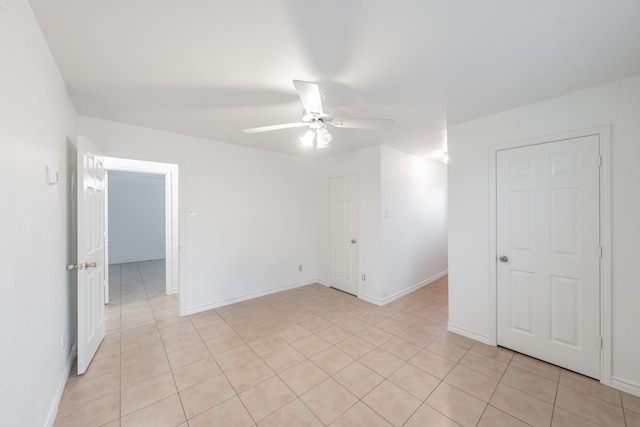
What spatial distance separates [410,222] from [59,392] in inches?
172

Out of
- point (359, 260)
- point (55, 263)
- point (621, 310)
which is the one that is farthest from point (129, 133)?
point (621, 310)

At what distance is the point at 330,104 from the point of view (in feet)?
7.36

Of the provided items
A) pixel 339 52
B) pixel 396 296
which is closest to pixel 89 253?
pixel 339 52

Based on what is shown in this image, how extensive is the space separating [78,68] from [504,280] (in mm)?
4102

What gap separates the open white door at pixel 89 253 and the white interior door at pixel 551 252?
3915mm

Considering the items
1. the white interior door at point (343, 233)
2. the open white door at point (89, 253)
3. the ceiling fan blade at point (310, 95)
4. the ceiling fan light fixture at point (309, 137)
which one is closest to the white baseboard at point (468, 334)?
the white interior door at point (343, 233)

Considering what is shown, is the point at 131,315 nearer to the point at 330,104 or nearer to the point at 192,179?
the point at 192,179

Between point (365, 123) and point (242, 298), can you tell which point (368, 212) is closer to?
point (365, 123)

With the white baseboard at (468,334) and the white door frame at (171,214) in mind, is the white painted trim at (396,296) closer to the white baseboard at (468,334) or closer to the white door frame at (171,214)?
the white baseboard at (468,334)

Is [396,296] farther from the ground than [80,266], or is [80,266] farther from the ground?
[80,266]

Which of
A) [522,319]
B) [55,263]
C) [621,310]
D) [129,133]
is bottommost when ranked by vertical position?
[522,319]

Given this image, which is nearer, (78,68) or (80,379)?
(78,68)

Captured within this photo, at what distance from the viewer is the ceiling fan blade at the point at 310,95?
1486 mm

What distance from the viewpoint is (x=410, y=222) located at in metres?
4.18
